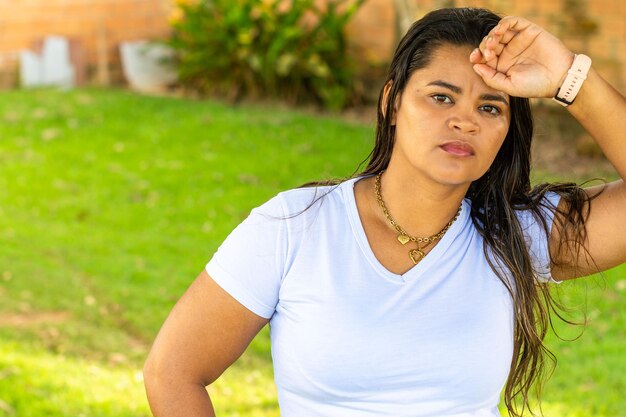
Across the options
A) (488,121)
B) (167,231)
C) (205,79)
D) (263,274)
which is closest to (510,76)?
(488,121)

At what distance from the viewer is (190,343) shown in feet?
7.18

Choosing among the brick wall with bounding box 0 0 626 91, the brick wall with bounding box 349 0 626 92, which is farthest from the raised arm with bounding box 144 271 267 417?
the brick wall with bounding box 0 0 626 91

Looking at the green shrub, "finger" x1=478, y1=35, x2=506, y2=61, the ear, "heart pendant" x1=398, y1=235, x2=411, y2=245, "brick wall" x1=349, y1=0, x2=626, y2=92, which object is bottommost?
the green shrub

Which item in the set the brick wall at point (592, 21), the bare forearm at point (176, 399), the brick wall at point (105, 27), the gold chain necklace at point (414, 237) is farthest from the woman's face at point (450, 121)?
the brick wall at point (105, 27)

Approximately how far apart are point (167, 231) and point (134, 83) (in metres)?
4.85

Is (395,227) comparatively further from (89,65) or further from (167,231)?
(89,65)

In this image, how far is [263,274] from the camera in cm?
218

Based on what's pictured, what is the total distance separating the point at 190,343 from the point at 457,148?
0.71 m

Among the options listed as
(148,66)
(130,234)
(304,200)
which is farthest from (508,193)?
(148,66)

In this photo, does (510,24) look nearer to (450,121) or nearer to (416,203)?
(450,121)

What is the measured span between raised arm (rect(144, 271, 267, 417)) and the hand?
0.74m

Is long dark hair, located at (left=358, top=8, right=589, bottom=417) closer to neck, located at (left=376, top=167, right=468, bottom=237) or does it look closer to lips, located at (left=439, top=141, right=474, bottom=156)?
neck, located at (left=376, top=167, right=468, bottom=237)

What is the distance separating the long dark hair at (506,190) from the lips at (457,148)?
0.20m

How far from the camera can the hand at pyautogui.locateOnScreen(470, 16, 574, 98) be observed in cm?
227
